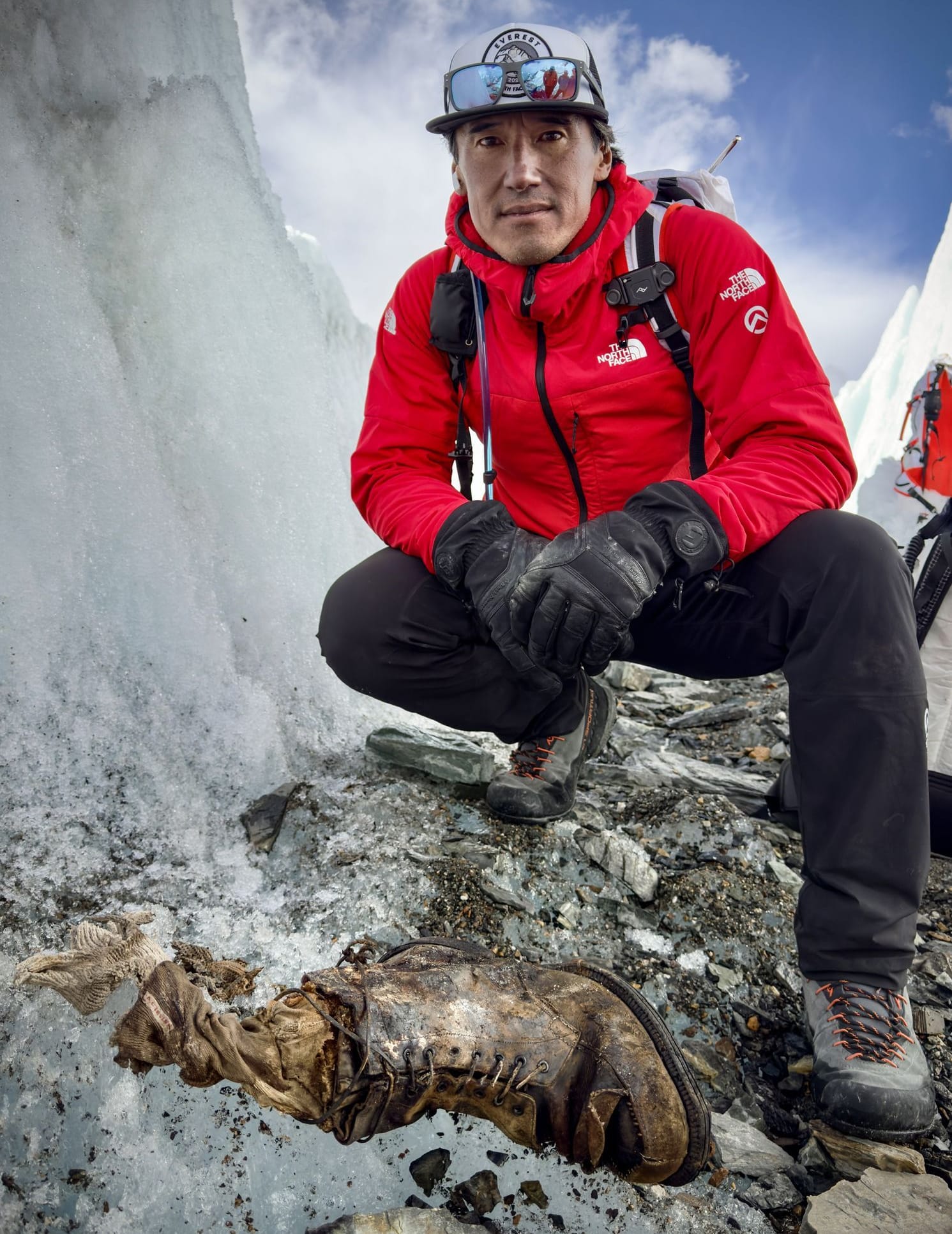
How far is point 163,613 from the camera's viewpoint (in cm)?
283

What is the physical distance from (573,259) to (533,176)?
0.26 meters

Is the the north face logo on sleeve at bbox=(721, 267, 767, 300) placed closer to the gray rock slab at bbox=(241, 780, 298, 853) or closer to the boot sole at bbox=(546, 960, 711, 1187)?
the boot sole at bbox=(546, 960, 711, 1187)

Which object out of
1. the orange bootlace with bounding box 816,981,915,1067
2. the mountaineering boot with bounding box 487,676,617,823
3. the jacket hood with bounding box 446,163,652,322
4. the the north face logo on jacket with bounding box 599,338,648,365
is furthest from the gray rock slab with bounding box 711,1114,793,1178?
the jacket hood with bounding box 446,163,652,322

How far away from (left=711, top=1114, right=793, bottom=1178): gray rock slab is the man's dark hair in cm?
258

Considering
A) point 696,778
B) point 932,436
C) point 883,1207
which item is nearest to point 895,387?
point 932,436

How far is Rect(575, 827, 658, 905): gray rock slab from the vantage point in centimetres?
236

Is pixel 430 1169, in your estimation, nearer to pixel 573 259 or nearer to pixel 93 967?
pixel 93 967

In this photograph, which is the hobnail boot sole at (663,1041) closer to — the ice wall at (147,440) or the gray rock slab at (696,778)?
the ice wall at (147,440)

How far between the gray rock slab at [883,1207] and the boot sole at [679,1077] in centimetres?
21

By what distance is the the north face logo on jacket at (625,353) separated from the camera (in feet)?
7.82

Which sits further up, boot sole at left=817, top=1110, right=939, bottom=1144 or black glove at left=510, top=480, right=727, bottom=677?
black glove at left=510, top=480, right=727, bottom=677

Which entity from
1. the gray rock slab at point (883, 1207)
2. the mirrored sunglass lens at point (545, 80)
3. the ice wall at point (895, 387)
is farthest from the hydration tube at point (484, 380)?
the ice wall at point (895, 387)

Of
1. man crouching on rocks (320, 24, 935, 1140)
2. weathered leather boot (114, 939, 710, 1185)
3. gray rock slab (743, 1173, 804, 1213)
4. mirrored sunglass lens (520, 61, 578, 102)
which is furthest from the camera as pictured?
mirrored sunglass lens (520, 61, 578, 102)

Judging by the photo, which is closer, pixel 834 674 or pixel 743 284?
pixel 834 674
